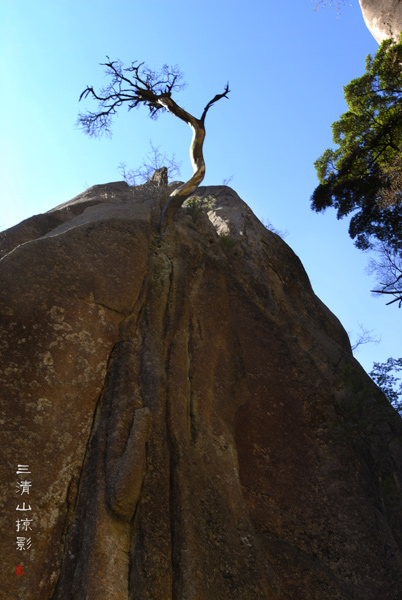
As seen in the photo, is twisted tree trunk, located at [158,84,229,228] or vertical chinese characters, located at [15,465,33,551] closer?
vertical chinese characters, located at [15,465,33,551]

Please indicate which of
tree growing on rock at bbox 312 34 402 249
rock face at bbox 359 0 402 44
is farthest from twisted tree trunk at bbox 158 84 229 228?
rock face at bbox 359 0 402 44

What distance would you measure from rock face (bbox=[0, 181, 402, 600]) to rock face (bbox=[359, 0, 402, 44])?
482 inches

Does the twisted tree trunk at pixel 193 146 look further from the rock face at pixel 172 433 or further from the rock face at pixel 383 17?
the rock face at pixel 383 17

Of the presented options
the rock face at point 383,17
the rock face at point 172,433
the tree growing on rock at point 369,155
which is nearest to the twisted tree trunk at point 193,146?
the rock face at point 172,433

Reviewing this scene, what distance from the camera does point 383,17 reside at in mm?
19656

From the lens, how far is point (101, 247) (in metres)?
9.12

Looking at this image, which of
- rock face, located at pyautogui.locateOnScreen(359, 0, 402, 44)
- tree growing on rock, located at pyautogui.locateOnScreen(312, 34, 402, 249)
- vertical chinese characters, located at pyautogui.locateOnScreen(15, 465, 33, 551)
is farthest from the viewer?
rock face, located at pyautogui.locateOnScreen(359, 0, 402, 44)

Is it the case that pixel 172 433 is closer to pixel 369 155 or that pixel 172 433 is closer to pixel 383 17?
pixel 369 155

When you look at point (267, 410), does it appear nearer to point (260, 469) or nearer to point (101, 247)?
point (260, 469)

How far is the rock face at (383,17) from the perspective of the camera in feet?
62.4

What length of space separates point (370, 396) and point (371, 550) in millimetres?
3437

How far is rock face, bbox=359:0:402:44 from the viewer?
1903 centimetres

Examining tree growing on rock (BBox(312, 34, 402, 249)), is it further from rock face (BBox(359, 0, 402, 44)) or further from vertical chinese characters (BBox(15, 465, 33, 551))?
vertical chinese characters (BBox(15, 465, 33, 551))

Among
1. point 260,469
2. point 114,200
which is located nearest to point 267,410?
point 260,469
